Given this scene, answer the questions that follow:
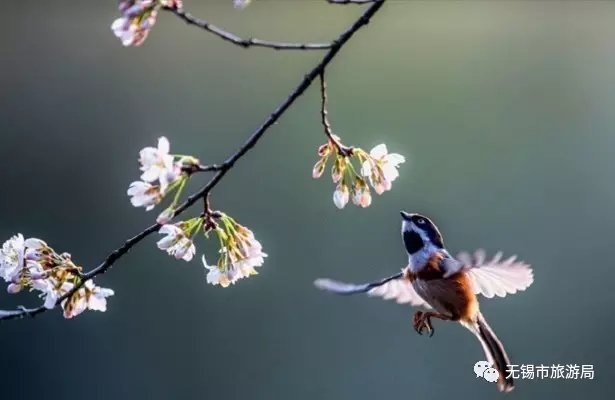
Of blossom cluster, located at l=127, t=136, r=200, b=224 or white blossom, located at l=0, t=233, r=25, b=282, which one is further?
white blossom, located at l=0, t=233, r=25, b=282

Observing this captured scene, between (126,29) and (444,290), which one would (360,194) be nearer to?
(444,290)

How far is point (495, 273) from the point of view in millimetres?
874

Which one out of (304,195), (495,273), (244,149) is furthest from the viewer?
(304,195)

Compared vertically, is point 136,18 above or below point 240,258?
above

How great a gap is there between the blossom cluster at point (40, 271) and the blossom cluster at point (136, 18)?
32 centimetres

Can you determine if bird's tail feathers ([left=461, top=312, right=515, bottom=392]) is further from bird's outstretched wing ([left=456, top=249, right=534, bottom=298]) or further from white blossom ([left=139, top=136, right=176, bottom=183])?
white blossom ([left=139, top=136, right=176, bottom=183])

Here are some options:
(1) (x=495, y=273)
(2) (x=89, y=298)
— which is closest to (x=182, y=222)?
(2) (x=89, y=298)

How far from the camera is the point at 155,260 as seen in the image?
199cm

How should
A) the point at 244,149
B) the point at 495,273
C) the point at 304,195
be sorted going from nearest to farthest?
the point at 244,149, the point at 495,273, the point at 304,195

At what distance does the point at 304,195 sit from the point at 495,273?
112 centimetres

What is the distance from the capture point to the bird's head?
3.10ft

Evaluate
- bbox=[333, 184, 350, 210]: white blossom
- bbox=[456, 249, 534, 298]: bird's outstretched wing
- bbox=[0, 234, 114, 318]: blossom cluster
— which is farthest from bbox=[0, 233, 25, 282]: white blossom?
bbox=[456, 249, 534, 298]: bird's outstretched wing

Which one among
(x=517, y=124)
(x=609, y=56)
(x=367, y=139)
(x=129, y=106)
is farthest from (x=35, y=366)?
(x=609, y=56)

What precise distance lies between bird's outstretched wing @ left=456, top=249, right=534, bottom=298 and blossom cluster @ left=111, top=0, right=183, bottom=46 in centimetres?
44
